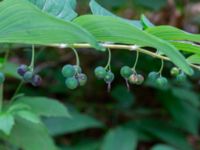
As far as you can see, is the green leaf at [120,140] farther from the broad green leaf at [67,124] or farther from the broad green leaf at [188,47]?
the broad green leaf at [188,47]

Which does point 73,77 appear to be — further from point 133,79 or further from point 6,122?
point 6,122

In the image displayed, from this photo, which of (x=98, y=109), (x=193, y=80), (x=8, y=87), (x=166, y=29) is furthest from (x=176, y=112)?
(x=166, y=29)

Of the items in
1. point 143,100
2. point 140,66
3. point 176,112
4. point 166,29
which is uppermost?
point 166,29

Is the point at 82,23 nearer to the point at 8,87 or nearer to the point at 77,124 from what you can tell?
the point at 77,124

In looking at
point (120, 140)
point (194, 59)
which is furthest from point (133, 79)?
point (120, 140)

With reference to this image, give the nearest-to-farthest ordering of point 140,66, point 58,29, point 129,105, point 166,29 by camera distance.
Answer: point 58,29 → point 166,29 → point 140,66 → point 129,105

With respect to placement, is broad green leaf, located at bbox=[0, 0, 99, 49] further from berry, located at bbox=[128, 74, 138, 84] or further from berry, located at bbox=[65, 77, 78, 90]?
berry, located at bbox=[128, 74, 138, 84]
